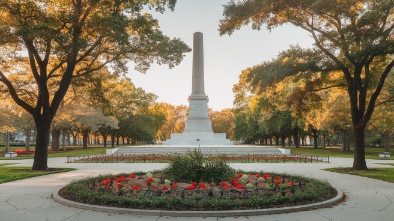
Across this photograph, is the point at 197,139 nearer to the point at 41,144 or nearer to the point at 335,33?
the point at 41,144

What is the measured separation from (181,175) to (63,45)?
28.6 feet

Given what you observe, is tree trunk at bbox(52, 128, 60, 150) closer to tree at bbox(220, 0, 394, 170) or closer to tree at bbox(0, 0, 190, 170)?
tree at bbox(0, 0, 190, 170)

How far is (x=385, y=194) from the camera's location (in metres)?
10.9

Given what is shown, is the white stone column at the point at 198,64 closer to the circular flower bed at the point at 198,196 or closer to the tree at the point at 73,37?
the tree at the point at 73,37

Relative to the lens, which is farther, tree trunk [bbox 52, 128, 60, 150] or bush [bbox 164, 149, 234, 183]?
tree trunk [bbox 52, 128, 60, 150]

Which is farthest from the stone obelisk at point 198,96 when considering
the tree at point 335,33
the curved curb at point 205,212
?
the curved curb at point 205,212

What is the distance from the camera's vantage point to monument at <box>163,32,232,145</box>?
4094cm

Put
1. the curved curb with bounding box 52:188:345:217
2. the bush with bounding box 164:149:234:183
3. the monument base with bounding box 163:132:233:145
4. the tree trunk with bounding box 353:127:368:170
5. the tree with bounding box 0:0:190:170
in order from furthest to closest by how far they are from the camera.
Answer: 1. the monument base with bounding box 163:132:233:145
2. the tree trunk with bounding box 353:127:368:170
3. the tree with bounding box 0:0:190:170
4. the bush with bounding box 164:149:234:183
5. the curved curb with bounding box 52:188:345:217

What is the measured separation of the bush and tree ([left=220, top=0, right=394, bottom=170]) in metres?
7.66

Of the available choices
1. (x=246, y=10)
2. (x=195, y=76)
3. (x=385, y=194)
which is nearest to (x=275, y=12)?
(x=246, y=10)

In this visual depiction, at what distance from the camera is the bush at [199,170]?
10.9 m

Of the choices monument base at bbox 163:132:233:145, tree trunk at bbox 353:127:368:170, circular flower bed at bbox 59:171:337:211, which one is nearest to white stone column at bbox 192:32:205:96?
monument base at bbox 163:132:233:145

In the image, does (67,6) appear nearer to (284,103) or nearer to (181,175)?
(181,175)

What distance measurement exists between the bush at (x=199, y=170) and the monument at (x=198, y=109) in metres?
29.2
